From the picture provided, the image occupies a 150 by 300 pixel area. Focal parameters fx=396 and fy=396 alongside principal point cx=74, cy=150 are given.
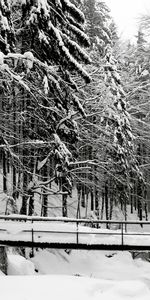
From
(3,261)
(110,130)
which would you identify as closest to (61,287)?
(3,261)

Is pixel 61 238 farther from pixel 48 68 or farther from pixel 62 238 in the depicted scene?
pixel 48 68

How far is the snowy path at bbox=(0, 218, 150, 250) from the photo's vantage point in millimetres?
13000

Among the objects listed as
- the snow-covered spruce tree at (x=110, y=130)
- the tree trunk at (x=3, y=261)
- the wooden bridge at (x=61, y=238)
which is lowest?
the tree trunk at (x=3, y=261)

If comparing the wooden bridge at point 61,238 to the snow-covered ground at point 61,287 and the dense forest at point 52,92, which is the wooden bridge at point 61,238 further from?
the dense forest at point 52,92

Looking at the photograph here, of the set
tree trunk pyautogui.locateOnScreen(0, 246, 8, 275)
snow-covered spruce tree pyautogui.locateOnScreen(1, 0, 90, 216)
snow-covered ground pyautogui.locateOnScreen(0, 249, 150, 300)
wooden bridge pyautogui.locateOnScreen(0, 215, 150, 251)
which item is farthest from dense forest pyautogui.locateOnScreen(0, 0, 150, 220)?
snow-covered ground pyautogui.locateOnScreen(0, 249, 150, 300)

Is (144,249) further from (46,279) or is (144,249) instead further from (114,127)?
(114,127)

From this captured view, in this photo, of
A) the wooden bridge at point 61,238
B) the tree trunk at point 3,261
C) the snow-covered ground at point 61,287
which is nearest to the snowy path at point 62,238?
the wooden bridge at point 61,238

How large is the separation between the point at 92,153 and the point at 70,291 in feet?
57.0

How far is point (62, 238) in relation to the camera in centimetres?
1350

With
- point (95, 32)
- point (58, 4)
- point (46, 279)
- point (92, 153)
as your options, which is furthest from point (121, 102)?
point (46, 279)

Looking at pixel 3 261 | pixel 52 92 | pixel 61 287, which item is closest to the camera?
pixel 61 287

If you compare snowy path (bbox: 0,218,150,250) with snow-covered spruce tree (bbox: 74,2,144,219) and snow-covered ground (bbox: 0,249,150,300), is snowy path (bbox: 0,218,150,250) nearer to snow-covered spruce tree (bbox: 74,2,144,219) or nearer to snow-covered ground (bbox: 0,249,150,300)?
snow-covered ground (bbox: 0,249,150,300)

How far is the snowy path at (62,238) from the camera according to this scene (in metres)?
13.0

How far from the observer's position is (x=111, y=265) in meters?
18.9
